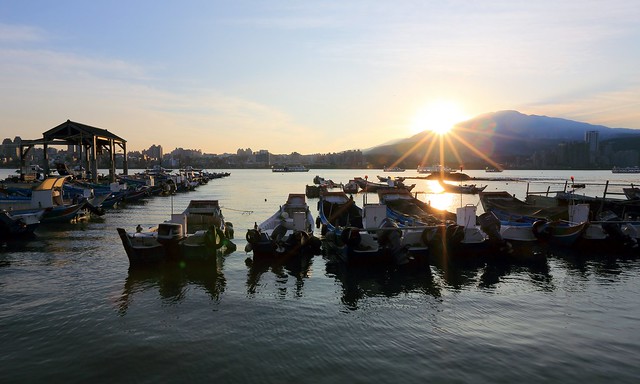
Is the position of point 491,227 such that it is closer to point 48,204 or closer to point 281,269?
point 281,269

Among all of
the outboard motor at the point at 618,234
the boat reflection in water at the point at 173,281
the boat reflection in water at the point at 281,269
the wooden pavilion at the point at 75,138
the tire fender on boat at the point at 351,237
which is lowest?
the boat reflection in water at the point at 281,269

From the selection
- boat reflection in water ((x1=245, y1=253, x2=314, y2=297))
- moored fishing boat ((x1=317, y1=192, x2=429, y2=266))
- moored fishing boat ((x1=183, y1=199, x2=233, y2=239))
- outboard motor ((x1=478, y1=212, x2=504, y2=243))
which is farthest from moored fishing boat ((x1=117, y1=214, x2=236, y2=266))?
outboard motor ((x1=478, y1=212, x2=504, y2=243))

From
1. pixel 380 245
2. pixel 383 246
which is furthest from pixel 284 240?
pixel 383 246

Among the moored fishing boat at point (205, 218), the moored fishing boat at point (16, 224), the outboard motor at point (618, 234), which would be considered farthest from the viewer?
the moored fishing boat at point (16, 224)

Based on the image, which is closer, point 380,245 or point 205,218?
point 380,245

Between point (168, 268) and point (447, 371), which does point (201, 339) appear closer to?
point (447, 371)

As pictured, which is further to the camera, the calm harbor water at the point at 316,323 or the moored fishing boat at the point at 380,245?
the moored fishing boat at the point at 380,245

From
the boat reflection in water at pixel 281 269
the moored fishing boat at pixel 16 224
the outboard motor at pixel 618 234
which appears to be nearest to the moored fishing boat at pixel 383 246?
the boat reflection in water at pixel 281 269

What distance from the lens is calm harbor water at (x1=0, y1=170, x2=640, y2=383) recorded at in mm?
9578

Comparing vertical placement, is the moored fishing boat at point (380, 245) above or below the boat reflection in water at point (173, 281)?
above

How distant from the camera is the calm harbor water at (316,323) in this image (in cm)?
958

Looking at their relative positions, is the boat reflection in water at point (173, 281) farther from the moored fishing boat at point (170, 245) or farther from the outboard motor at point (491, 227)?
Answer: the outboard motor at point (491, 227)

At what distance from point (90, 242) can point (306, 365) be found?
22.4 metres

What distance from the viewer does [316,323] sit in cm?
1252
